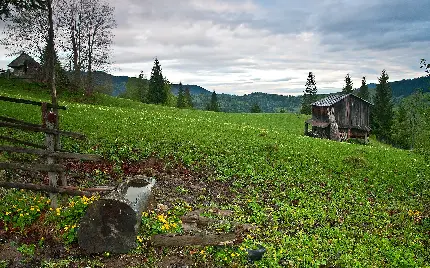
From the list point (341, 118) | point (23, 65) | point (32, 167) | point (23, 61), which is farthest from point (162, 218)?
point (23, 65)

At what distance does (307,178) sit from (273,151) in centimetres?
393

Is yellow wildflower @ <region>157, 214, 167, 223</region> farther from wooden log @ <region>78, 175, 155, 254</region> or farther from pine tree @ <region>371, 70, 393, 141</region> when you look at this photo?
pine tree @ <region>371, 70, 393, 141</region>

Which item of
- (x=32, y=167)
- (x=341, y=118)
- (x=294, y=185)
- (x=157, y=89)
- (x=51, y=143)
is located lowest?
(x=294, y=185)

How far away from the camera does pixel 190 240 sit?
32.4ft

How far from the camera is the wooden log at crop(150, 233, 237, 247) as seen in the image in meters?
9.69

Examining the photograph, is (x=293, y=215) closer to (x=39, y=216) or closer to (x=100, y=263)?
(x=100, y=263)

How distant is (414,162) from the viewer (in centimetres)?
2475

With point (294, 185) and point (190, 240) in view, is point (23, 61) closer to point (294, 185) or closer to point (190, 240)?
point (294, 185)

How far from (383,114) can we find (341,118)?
29968mm

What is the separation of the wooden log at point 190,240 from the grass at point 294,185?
33cm

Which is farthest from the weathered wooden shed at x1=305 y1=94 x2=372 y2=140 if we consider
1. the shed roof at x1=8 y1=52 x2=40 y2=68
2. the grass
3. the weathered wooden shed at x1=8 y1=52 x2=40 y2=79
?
the shed roof at x1=8 y1=52 x2=40 y2=68

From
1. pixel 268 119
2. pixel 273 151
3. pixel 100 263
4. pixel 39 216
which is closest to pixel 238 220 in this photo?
pixel 100 263

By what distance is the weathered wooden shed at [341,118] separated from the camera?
4906 centimetres

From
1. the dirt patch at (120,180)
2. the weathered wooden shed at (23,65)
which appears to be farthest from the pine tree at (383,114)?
the weathered wooden shed at (23,65)
